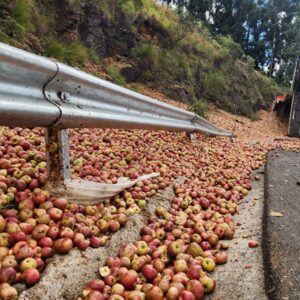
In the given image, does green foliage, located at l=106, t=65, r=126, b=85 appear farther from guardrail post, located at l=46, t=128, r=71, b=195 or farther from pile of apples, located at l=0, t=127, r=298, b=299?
guardrail post, located at l=46, t=128, r=71, b=195

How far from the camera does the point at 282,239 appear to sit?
225cm

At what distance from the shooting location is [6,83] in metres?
1.87

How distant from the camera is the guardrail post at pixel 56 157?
8.02ft

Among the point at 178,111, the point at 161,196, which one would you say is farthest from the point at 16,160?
the point at 178,111

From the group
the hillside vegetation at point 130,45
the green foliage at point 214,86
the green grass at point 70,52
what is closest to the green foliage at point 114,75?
the hillside vegetation at point 130,45

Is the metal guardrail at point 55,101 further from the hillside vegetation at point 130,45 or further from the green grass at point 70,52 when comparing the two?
the green grass at point 70,52

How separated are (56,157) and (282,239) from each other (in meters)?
1.68

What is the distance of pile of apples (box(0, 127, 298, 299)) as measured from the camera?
1.90 metres

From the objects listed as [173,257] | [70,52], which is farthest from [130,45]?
[173,257]

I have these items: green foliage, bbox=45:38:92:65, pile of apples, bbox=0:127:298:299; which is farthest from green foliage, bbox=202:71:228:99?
pile of apples, bbox=0:127:298:299

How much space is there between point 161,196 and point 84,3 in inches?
370

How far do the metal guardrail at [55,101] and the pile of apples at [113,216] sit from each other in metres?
0.31

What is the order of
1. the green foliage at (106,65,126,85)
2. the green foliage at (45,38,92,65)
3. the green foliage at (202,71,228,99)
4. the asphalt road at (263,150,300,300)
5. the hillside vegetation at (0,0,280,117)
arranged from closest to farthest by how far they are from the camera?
1. the asphalt road at (263,150,300,300)
2. the green foliage at (45,38,92,65)
3. the hillside vegetation at (0,0,280,117)
4. the green foliage at (106,65,126,85)
5. the green foliage at (202,71,228,99)

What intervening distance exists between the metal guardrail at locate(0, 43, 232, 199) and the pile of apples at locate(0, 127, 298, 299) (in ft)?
1.01
